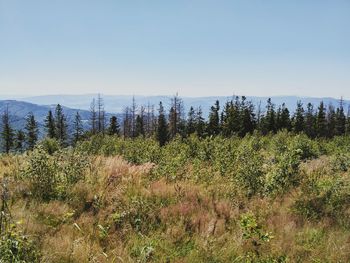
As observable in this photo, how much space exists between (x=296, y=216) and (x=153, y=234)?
303cm

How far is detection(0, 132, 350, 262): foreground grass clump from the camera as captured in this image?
5164 mm

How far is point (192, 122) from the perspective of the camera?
77.2 meters

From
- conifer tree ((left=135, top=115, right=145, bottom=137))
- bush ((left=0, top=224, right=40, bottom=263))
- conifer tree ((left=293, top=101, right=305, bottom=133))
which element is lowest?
conifer tree ((left=135, top=115, right=145, bottom=137))

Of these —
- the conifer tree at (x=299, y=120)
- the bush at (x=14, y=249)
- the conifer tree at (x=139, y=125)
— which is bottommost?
the conifer tree at (x=139, y=125)

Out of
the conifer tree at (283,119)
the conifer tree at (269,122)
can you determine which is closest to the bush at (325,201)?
the conifer tree at (269,122)

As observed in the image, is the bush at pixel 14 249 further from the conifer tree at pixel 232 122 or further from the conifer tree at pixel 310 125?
the conifer tree at pixel 310 125

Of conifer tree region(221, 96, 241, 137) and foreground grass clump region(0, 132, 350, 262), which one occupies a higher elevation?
foreground grass clump region(0, 132, 350, 262)

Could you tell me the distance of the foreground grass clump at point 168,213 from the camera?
516cm

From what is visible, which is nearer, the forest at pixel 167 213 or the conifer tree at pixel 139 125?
the forest at pixel 167 213

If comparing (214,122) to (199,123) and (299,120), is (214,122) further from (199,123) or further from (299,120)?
(299,120)

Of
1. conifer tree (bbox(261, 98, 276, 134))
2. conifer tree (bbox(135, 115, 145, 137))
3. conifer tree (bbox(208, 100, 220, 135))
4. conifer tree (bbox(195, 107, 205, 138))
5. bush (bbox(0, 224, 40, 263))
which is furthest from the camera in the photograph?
conifer tree (bbox(135, 115, 145, 137))

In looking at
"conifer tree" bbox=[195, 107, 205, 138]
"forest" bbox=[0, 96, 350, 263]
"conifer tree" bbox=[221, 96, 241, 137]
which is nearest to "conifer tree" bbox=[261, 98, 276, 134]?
"conifer tree" bbox=[221, 96, 241, 137]

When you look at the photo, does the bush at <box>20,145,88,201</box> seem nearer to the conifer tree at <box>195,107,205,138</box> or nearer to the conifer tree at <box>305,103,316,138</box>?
the conifer tree at <box>195,107,205,138</box>

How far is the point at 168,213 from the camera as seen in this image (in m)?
6.71
